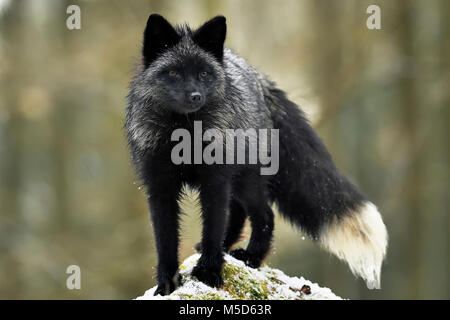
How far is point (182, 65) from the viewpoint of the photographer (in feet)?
17.3

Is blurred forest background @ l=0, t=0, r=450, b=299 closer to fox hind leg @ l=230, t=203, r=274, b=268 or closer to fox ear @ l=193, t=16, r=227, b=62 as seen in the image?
fox hind leg @ l=230, t=203, r=274, b=268

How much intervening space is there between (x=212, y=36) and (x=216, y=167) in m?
1.27

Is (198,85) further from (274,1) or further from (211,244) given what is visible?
(274,1)

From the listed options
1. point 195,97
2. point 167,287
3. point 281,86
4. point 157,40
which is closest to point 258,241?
point 167,287

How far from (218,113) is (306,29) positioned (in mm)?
9014

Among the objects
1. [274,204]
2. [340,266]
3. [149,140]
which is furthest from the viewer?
[340,266]

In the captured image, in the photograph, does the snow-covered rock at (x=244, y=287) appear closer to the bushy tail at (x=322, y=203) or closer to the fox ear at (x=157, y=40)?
the bushy tail at (x=322, y=203)

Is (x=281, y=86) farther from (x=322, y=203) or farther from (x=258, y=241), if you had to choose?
(x=258, y=241)

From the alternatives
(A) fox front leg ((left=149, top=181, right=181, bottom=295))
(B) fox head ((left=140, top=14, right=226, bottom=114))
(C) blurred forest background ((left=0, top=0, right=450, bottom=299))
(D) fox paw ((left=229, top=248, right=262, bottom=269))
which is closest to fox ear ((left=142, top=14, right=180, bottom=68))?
(B) fox head ((left=140, top=14, right=226, bottom=114))

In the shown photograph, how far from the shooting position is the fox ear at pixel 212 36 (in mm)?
5535

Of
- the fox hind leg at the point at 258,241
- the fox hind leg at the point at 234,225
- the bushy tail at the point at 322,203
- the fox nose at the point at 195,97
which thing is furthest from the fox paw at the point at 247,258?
the fox nose at the point at 195,97

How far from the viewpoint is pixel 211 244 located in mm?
5492

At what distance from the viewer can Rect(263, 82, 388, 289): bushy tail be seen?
256 inches
